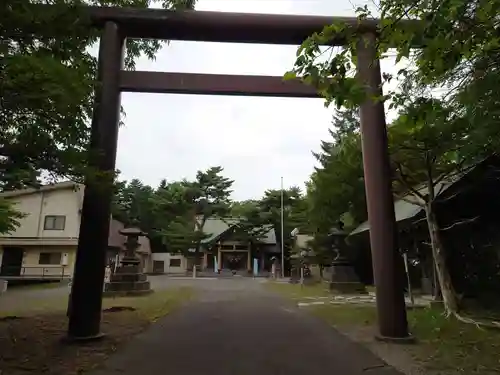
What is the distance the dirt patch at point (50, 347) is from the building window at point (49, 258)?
63.9ft

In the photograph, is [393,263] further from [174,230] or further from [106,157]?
[174,230]

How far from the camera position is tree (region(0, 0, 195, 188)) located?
4324 millimetres

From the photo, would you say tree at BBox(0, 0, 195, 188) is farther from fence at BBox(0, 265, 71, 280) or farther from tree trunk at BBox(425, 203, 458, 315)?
fence at BBox(0, 265, 71, 280)

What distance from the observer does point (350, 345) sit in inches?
239

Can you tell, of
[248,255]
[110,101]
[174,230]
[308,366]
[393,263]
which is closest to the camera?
[308,366]

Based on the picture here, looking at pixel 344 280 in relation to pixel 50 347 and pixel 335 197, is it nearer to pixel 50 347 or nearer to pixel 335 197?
pixel 335 197

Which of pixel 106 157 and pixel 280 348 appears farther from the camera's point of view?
pixel 106 157

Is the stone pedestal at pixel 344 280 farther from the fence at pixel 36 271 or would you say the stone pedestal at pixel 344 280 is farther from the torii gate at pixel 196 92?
the fence at pixel 36 271

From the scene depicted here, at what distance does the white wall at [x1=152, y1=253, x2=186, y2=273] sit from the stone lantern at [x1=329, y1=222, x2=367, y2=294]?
25.0 m

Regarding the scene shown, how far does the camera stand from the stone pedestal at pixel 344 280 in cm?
1655

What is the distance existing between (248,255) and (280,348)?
34799 millimetres

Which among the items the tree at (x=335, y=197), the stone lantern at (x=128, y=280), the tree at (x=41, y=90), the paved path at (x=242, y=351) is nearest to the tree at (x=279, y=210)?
the tree at (x=335, y=197)

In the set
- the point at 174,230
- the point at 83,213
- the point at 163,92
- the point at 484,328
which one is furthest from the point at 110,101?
the point at 174,230

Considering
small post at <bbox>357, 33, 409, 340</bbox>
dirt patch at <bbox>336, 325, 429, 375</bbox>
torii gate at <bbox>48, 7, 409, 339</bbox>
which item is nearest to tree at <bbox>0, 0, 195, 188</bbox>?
torii gate at <bbox>48, 7, 409, 339</bbox>
